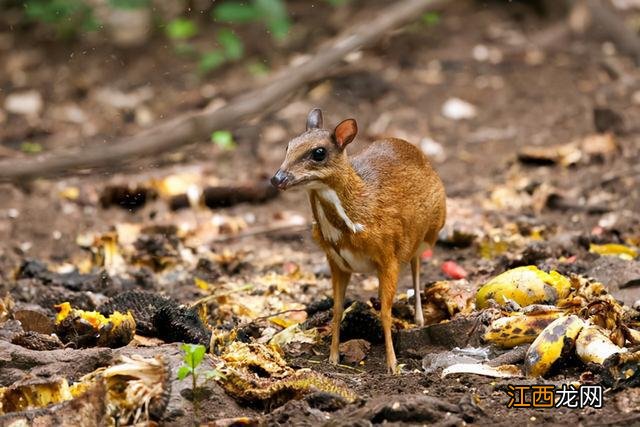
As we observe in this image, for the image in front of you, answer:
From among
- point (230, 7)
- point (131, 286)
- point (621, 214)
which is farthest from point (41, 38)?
point (621, 214)

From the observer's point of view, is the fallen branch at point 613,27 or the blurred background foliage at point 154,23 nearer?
the fallen branch at point 613,27

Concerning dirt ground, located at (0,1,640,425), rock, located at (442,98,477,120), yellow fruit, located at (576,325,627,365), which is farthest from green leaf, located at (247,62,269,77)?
yellow fruit, located at (576,325,627,365)

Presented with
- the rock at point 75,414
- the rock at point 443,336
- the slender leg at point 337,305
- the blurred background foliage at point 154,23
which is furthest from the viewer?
the blurred background foliage at point 154,23

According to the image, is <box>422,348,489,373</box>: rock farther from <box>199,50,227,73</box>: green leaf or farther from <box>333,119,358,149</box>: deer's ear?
<box>199,50,227,73</box>: green leaf

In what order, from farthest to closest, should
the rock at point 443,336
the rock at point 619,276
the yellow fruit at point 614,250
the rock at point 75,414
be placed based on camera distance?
the yellow fruit at point 614,250 → the rock at point 619,276 → the rock at point 443,336 → the rock at point 75,414

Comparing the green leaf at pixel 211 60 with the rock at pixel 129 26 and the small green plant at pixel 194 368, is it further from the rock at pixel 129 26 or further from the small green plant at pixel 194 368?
the small green plant at pixel 194 368

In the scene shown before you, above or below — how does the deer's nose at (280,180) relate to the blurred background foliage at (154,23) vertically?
below

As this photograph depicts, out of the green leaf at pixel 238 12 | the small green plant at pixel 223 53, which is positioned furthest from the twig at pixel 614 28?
the small green plant at pixel 223 53

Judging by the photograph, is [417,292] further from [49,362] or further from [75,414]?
[75,414]

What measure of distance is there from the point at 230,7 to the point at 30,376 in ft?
24.4

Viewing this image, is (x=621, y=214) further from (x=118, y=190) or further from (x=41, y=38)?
(x=41, y=38)

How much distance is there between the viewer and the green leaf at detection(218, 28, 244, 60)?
11.5 meters

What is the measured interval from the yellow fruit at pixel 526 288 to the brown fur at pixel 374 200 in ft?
1.54

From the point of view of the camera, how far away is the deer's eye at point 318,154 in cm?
478
